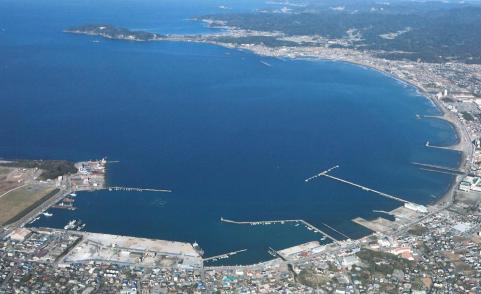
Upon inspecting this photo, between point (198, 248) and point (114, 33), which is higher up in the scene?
point (114, 33)

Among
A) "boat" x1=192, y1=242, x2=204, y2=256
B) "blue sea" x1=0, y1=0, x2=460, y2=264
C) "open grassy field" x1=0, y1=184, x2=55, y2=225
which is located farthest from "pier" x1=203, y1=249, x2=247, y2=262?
"open grassy field" x1=0, y1=184, x2=55, y2=225

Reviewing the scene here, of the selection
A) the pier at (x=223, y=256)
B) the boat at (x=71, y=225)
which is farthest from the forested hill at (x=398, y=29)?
the boat at (x=71, y=225)

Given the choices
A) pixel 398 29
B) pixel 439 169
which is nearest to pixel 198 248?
pixel 439 169

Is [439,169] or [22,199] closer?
[22,199]

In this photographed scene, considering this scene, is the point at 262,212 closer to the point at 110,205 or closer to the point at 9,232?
the point at 110,205

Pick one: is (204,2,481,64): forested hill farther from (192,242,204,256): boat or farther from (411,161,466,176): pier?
(192,242,204,256): boat

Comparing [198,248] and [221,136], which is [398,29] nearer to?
[221,136]

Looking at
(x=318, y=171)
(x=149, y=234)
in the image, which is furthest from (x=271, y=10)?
(x=149, y=234)
